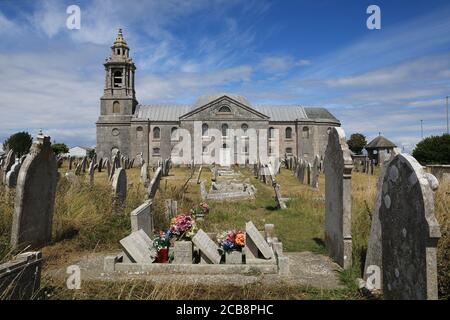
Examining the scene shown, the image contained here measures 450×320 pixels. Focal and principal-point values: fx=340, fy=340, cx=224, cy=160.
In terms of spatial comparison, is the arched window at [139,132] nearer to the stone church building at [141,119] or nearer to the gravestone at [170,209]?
the stone church building at [141,119]

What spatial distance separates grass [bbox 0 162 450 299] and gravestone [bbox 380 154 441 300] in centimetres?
82

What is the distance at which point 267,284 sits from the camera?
15.8 ft

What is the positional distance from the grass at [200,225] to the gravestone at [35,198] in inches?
10.8

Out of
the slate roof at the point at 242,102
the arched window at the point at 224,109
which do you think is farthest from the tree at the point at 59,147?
the arched window at the point at 224,109

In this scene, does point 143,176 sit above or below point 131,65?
below

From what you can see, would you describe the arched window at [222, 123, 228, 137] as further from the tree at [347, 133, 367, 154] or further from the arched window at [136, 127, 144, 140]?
the tree at [347, 133, 367, 154]

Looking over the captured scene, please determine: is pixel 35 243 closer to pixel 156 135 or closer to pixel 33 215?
pixel 33 215

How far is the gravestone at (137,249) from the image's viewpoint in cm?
557

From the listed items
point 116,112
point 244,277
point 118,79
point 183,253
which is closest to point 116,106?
point 116,112

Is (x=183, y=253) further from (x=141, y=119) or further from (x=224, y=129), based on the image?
(x=141, y=119)

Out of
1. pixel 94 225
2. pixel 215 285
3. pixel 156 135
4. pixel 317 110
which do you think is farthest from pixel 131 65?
pixel 215 285

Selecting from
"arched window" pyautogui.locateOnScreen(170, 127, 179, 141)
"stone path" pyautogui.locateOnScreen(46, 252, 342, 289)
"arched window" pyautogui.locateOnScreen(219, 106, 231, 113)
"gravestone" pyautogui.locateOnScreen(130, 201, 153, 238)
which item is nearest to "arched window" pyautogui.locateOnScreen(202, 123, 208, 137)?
"arched window" pyautogui.locateOnScreen(219, 106, 231, 113)

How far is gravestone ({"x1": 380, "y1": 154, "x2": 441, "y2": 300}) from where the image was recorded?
3.06 m
